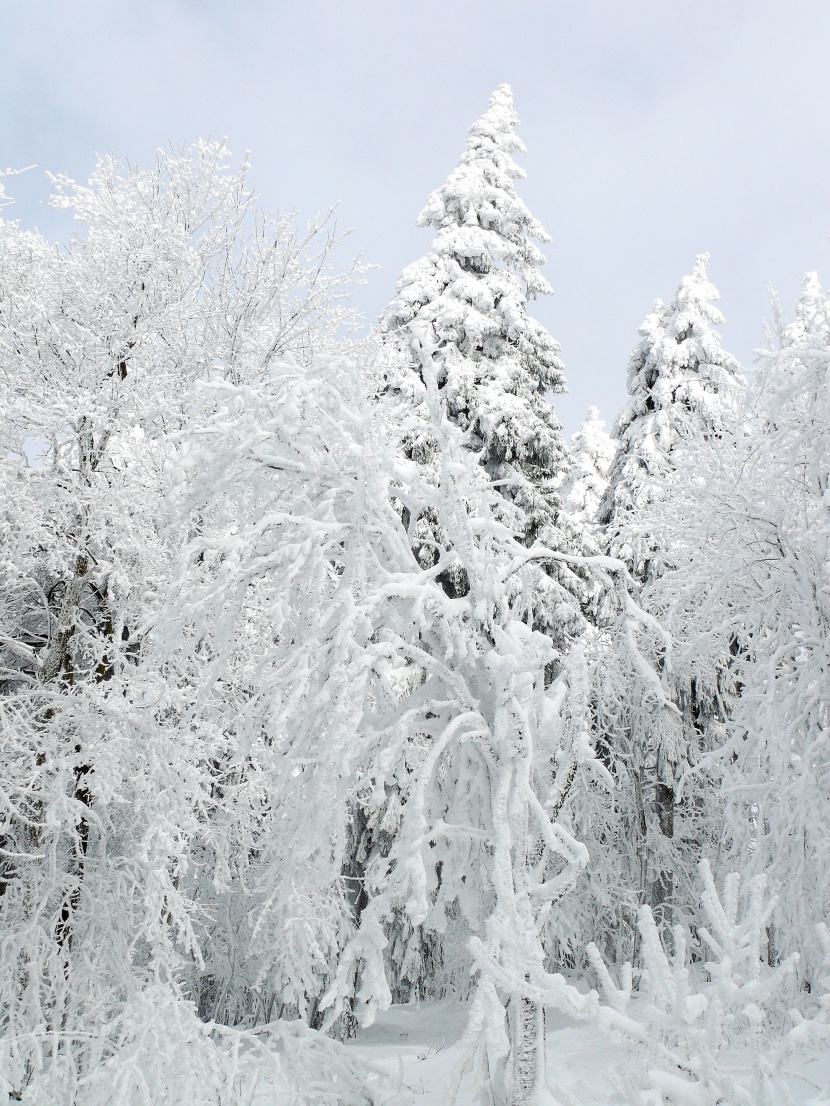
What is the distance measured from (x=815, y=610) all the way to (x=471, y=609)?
3688 millimetres

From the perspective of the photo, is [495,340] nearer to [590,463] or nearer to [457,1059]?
[590,463]

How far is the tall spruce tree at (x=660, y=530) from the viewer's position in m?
13.6

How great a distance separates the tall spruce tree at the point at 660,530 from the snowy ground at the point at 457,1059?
3.87 metres

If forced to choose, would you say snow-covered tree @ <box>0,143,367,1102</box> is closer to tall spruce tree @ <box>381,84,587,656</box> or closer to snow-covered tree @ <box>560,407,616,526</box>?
tall spruce tree @ <box>381,84,587,656</box>

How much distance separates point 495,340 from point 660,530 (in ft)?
19.7

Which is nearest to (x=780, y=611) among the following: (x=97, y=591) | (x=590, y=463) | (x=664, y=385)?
(x=97, y=591)

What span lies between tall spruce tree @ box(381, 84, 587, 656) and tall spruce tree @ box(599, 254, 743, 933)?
1365mm

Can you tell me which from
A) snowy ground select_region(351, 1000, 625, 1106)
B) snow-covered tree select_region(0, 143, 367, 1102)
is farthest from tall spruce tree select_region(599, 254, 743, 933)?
snow-covered tree select_region(0, 143, 367, 1102)

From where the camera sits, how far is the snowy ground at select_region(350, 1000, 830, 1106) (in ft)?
21.6

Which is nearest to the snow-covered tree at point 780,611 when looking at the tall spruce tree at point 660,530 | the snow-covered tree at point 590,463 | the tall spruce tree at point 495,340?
the tall spruce tree at point 660,530

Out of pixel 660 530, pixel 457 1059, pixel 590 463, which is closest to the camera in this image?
pixel 457 1059

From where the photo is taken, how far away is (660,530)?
10828 mm

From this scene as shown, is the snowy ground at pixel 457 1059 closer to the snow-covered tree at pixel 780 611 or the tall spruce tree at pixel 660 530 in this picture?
the snow-covered tree at pixel 780 611

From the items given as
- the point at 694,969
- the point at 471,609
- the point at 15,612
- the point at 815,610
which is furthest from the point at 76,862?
the point at 694,969
